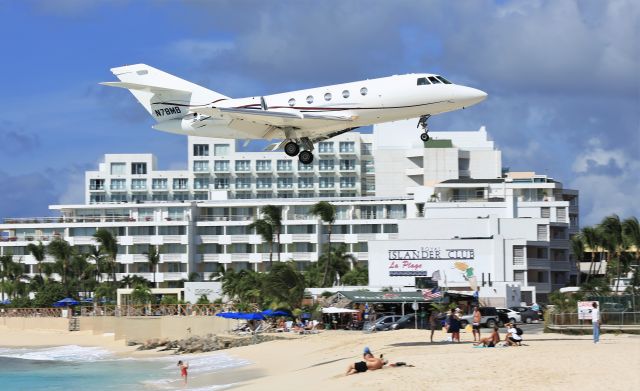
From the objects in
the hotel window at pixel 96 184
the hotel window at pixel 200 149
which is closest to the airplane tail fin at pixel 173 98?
the hotel window at pixel 200 149

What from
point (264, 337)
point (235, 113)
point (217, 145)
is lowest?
point (264, 337)

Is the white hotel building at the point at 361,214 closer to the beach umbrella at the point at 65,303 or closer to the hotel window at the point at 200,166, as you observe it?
the hotel window at the point at 200,166

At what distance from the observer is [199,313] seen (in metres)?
97.8

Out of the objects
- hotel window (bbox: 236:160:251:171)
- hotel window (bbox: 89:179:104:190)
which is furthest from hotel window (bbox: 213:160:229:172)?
hotel window (bbox: 89:179:104:190)

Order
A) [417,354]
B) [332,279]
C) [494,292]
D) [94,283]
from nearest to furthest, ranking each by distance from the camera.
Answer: [417,354] < [494,292] < [332,279] < [94,283]

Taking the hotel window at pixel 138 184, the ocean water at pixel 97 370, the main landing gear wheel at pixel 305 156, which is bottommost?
the ocean water at pixel 97 370

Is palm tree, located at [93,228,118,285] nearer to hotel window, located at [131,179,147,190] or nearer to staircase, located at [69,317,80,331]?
staircase, located at [69,317,80,331]

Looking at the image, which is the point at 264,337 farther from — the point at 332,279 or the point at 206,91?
the point at 332,279

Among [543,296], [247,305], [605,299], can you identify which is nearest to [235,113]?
[605,299]

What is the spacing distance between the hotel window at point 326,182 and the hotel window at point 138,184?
93.1 ft

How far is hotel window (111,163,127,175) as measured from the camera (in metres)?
177

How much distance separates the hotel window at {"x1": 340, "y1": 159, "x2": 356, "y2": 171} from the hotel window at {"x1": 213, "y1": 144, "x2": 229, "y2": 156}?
18.8 metres

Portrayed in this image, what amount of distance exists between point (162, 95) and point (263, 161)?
121915 millimetres

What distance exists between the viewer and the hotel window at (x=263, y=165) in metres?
175
